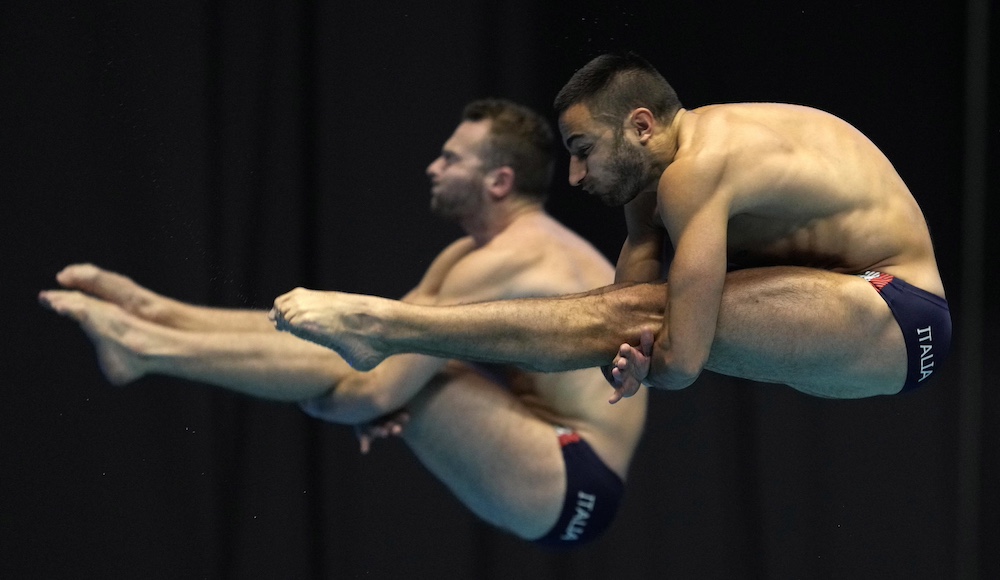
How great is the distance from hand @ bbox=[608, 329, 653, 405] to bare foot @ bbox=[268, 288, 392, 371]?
15.8 inches

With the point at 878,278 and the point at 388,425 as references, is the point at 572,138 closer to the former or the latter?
the point at 878,278

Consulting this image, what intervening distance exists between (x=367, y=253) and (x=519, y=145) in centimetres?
64

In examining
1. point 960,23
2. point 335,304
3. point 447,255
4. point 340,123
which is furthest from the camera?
point 960,23

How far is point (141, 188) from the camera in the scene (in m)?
3.44

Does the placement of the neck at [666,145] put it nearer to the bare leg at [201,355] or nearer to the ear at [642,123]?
the ear at [642,123]

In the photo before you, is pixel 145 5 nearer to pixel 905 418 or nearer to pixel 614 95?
pixel 614 95

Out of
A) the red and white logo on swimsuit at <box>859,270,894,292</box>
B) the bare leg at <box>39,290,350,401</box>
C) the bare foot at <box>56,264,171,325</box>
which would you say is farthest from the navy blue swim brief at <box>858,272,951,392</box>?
the bare foot at <box>56,264,171,325</box>

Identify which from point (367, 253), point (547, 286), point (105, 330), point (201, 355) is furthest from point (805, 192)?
point (367, 253)

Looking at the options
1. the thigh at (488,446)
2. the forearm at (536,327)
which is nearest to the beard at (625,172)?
the forearm at (536,327)

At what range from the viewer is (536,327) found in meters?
2.18

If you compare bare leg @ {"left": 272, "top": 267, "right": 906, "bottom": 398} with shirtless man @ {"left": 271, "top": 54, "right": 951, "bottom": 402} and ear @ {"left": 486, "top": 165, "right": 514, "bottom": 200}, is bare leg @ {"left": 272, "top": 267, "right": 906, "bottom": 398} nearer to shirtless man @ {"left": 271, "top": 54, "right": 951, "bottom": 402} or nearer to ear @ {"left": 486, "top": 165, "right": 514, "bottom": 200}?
shirtless man @ {"left": 271, "top": 54, "right": 951, "bottom": 402}

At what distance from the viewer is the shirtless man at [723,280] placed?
2107 millimetres

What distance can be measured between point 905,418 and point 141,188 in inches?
94.7

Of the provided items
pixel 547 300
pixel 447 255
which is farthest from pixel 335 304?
pixel 447 255
